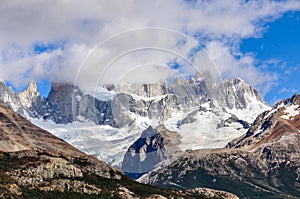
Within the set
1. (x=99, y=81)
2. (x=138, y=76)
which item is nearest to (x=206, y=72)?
(x=138, y=76)

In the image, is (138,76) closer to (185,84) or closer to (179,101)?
(185,84)

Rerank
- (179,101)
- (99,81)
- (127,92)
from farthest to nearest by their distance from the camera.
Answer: (127,92) < (179,101) < (99,81)

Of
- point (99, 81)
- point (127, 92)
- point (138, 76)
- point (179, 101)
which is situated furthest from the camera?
point (127, 92)

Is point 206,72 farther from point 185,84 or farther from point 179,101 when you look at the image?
point 179,101

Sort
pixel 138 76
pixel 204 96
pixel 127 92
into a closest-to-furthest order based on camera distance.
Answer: pixel 138 76 < pixel 127 92 < pixel 204 96

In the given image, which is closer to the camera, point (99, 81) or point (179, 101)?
point (99, 81)

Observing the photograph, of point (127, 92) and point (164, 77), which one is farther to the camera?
point (127, 92)

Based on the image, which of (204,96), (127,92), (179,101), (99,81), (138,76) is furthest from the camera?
(204,96)

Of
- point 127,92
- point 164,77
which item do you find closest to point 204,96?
point 127,92
